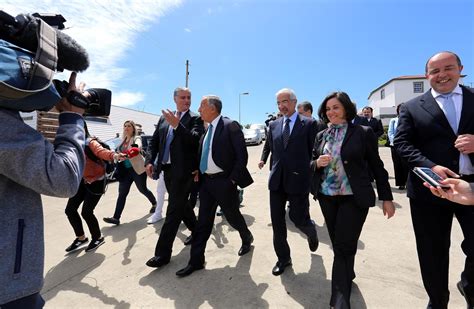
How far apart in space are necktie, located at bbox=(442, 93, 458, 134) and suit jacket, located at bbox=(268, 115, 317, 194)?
1379 millimetres

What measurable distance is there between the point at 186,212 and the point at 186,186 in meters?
0.69

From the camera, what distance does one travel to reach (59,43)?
128 centimetres

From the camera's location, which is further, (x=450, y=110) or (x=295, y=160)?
(x=295, y=160)

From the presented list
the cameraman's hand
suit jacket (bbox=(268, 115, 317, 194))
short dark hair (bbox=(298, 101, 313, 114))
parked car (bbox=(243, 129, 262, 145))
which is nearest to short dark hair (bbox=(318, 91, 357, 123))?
suit jacket (bbox=(268, 115, 317, 194))

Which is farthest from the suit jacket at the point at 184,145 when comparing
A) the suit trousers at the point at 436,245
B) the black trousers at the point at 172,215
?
the suit trousers at the point at 436,245

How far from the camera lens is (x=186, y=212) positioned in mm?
3891

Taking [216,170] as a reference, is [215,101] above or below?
above

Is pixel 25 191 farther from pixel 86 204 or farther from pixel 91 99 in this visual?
pixel 86 204

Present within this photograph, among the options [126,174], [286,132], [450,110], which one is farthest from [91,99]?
[126,174]

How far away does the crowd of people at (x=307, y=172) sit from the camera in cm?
Answer: 125

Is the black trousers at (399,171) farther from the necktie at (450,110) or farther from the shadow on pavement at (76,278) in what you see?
the shadow on pavement at (76,278)

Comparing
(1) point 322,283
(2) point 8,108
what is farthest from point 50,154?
(1) point 322,283

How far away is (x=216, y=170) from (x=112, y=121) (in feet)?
58.3

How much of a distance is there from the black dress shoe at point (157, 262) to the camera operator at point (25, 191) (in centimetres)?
201
